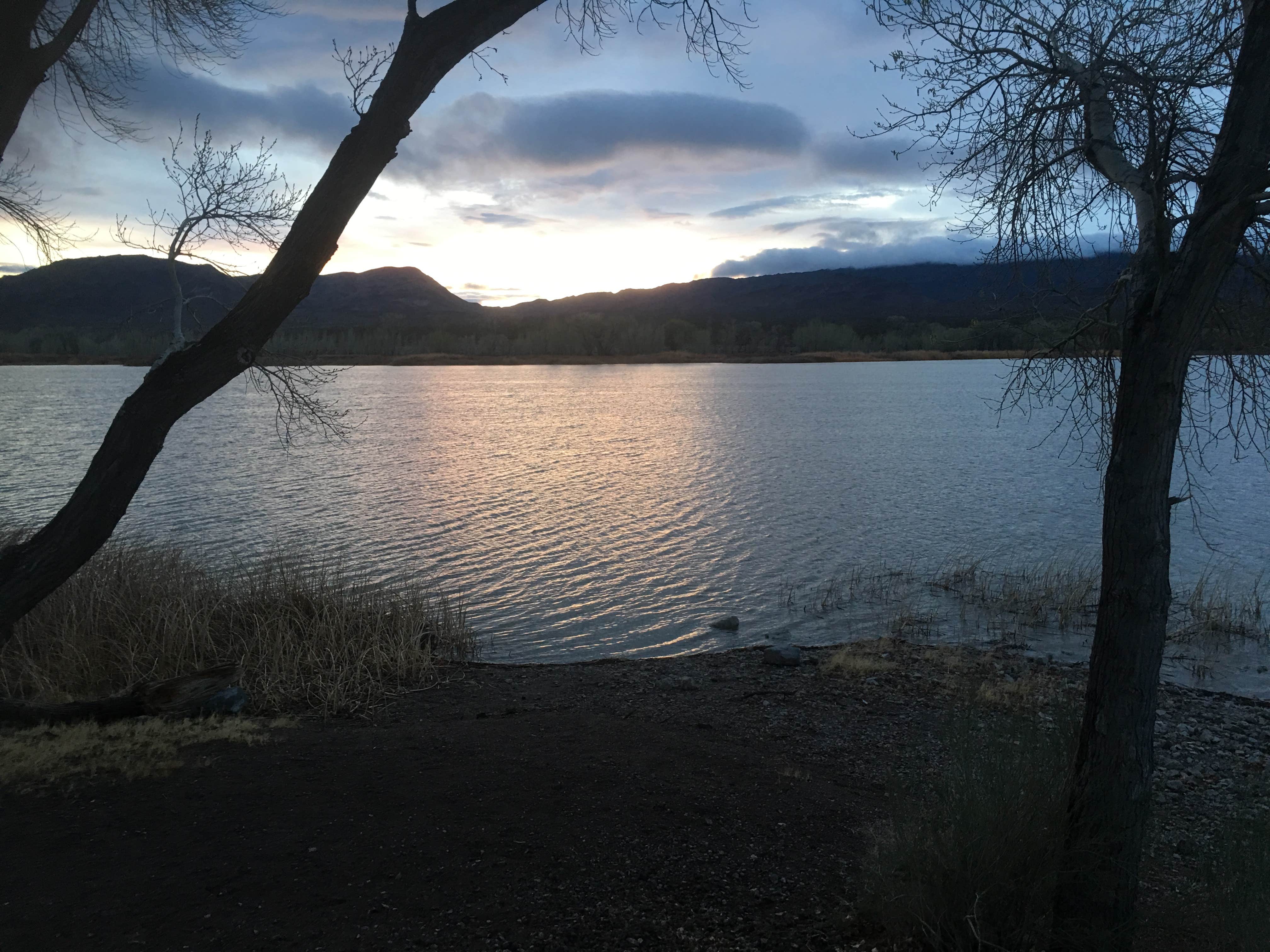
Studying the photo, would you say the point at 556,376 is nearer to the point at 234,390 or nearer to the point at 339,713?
the point at 234,390

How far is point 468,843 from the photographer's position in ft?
14.7

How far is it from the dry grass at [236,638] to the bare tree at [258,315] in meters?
2.42

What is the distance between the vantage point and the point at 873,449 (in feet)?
104

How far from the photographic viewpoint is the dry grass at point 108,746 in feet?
17.0

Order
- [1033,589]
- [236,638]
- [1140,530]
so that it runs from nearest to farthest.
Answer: [1140,530], [236,638], [1033,589]

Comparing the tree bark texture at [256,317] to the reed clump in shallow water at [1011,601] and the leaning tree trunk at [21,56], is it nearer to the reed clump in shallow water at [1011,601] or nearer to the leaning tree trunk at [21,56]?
the leaning tree trunk at [21,56]

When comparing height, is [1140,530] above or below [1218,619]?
above

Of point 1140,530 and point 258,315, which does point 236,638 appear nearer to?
point 258,315

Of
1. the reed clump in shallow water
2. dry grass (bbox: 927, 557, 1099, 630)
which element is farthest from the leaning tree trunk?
dry grass (bbox: 927, 557, 1099, 630)

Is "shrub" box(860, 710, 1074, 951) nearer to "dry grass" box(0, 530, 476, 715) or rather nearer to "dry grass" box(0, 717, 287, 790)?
"dry grass" box(0, 717, 287, 790)

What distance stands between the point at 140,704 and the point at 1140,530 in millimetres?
6647

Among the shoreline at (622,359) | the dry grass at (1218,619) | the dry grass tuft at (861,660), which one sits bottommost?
the dry grass at (1218,619)

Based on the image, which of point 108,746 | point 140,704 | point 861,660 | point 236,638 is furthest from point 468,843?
point 861,660

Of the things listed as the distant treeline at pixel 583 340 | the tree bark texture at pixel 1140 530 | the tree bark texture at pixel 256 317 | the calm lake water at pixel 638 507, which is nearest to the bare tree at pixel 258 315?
the tree bark texture at pixel 256 317
